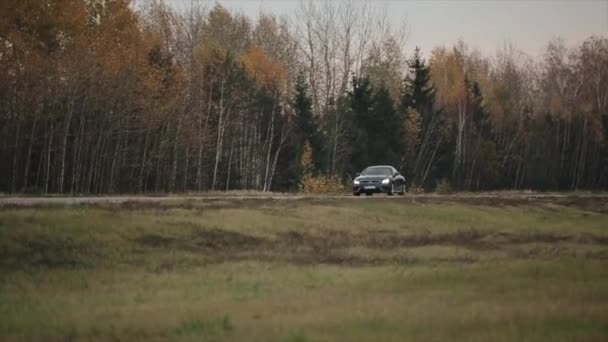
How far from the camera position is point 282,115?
73.8 m

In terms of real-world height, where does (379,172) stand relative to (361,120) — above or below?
below

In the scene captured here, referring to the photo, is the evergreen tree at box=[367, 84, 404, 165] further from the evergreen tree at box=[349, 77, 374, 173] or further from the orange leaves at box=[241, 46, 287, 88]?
the orange leaves at box=[241, 46, 287, 88]

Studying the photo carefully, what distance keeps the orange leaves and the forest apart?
0.13 metres

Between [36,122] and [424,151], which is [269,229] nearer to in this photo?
[36,122]

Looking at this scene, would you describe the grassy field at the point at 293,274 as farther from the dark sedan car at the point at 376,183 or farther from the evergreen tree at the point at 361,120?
the evergreen tree at the point at 361,120

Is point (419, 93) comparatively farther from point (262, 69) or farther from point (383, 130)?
point (262, 69)

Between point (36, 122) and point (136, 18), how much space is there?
12670mm

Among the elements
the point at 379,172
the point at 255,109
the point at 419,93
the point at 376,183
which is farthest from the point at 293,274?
the point at 419,93

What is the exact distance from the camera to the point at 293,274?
19.4 metres


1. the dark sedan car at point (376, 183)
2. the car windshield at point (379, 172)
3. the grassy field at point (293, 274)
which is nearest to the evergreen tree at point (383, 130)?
the car windshield at point (379, 172)

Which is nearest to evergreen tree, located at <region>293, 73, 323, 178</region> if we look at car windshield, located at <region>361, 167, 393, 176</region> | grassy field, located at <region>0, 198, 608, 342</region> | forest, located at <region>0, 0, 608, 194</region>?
forest, located at <region>0, 0, 608, 194</region>

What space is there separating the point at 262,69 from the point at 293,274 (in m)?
55.4

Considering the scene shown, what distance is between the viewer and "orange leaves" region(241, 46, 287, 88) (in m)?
73.3

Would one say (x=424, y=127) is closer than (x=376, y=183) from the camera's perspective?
No
